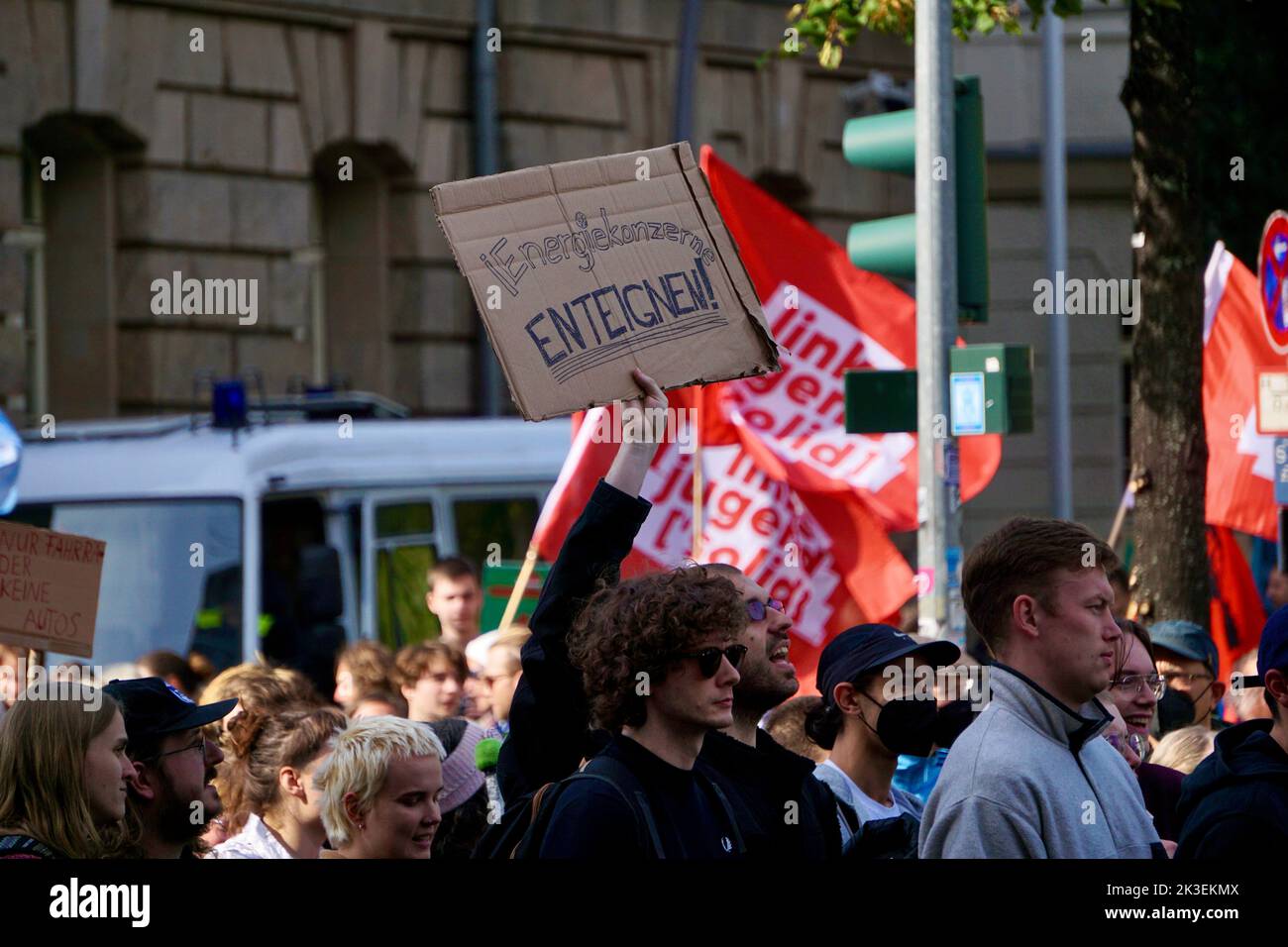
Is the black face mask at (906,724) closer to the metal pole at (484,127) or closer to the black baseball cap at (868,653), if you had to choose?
the black baseball cap at (868,653)

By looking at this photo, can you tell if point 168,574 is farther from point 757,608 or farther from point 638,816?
point 638,816

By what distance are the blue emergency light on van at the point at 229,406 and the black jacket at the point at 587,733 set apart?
6.81 m

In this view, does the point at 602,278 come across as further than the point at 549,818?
Yes

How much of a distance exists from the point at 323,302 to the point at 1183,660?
1176 cm

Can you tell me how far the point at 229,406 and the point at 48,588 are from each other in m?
5.67

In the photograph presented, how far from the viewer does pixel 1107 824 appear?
3805 millimetres

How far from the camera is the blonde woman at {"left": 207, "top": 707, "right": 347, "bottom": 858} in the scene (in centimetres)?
562

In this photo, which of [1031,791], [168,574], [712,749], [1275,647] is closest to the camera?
[1031,791]

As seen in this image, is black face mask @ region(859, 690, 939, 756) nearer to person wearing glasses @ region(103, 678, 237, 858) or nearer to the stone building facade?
person wearing glasses @ region(103, 678, 237, 858)

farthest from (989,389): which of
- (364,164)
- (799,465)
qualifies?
(364,164)

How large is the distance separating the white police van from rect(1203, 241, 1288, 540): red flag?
11.9ft

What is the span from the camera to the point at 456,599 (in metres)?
9.13

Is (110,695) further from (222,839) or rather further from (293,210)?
(293,210)
